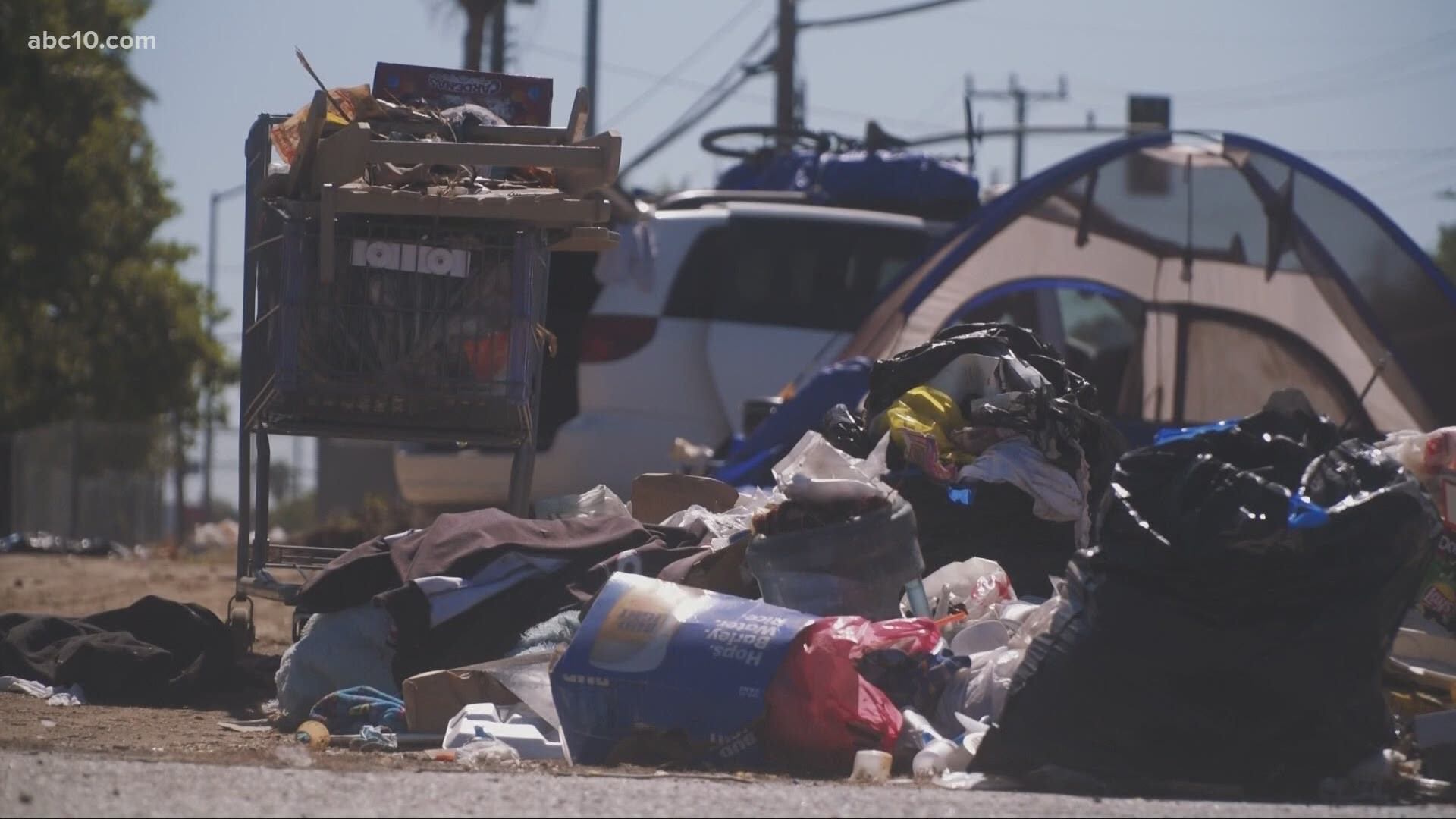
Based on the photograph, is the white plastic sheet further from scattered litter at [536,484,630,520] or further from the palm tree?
the palm tree

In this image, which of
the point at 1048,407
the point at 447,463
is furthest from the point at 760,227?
the point at 1048,407

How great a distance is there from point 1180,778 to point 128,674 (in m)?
3.15

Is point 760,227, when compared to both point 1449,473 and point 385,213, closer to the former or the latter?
point 385,213

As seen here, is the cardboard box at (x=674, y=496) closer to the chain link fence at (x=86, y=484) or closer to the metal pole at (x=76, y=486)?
the metal pole at (x=76, y=486)

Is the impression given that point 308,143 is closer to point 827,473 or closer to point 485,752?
point 827,473

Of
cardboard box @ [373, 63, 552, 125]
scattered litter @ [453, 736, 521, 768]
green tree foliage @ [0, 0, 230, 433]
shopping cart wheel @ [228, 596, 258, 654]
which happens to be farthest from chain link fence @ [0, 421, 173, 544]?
scattered litter @ [453, 736, 521, 768]

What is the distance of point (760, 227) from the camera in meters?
9.02

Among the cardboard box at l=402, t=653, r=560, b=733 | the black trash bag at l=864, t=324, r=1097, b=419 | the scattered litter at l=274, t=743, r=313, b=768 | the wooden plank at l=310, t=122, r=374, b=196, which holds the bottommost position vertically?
the scattered litter at l=274, t=743, r=313, b=768

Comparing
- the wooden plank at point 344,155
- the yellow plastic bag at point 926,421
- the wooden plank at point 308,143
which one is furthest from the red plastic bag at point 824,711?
the wooden plank at point 308,143

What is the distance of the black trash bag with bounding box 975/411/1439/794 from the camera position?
3559 millimetres

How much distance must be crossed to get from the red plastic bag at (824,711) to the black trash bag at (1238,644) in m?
0.28

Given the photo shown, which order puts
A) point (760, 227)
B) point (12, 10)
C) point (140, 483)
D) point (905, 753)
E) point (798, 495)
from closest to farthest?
point (905, 753) → point (798, 495) → point (760, 227) → point (12, 10) → point (140, 483)

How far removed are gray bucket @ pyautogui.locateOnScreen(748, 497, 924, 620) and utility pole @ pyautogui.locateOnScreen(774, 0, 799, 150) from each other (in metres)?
14.3

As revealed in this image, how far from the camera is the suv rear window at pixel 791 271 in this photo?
8844 mm
